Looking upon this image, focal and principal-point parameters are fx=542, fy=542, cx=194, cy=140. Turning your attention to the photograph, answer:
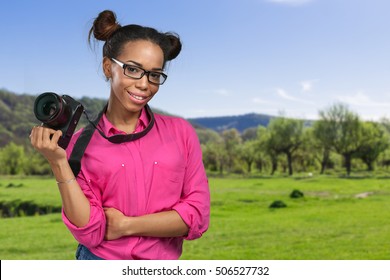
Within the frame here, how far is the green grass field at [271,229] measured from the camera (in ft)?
53.1

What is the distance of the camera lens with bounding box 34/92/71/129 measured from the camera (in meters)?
2.04

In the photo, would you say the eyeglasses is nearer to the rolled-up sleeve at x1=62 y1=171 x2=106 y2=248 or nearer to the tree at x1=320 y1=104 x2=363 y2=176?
the rolled-up sleeve at x1=62 y1=171 x2=106 y2=248

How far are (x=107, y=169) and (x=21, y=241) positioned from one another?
19467 millimetres

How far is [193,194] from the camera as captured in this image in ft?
7.36

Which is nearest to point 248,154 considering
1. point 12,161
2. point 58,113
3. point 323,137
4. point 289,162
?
point 289,162

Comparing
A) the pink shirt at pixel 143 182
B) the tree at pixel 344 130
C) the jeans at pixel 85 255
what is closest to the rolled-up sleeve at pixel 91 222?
the pink shirt at pixel 143 182

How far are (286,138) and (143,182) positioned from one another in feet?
197

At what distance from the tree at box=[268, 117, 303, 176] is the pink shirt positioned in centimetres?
5826

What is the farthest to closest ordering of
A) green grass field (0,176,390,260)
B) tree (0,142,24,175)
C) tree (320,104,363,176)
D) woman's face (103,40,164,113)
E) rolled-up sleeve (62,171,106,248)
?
tree (0,142,24,175), tree (320,104,363,176), green grass field (0,176,390,260), woman's face (103,40,164,113), rolled-up sleeve (62,171,106,248)

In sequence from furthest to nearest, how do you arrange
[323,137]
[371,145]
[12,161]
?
[12,161]
[323,137]
[371,145]

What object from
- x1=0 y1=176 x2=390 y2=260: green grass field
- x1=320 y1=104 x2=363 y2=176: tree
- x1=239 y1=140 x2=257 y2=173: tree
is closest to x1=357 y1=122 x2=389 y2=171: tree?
x1=320 y1=104 x2=363 y2=176: tree

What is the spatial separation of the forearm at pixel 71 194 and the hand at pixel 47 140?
0.16 ft

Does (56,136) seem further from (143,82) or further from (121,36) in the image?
(121,36)

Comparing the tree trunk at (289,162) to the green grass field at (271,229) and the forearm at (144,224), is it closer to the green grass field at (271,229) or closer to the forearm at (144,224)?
the green grass field at (271,229)
